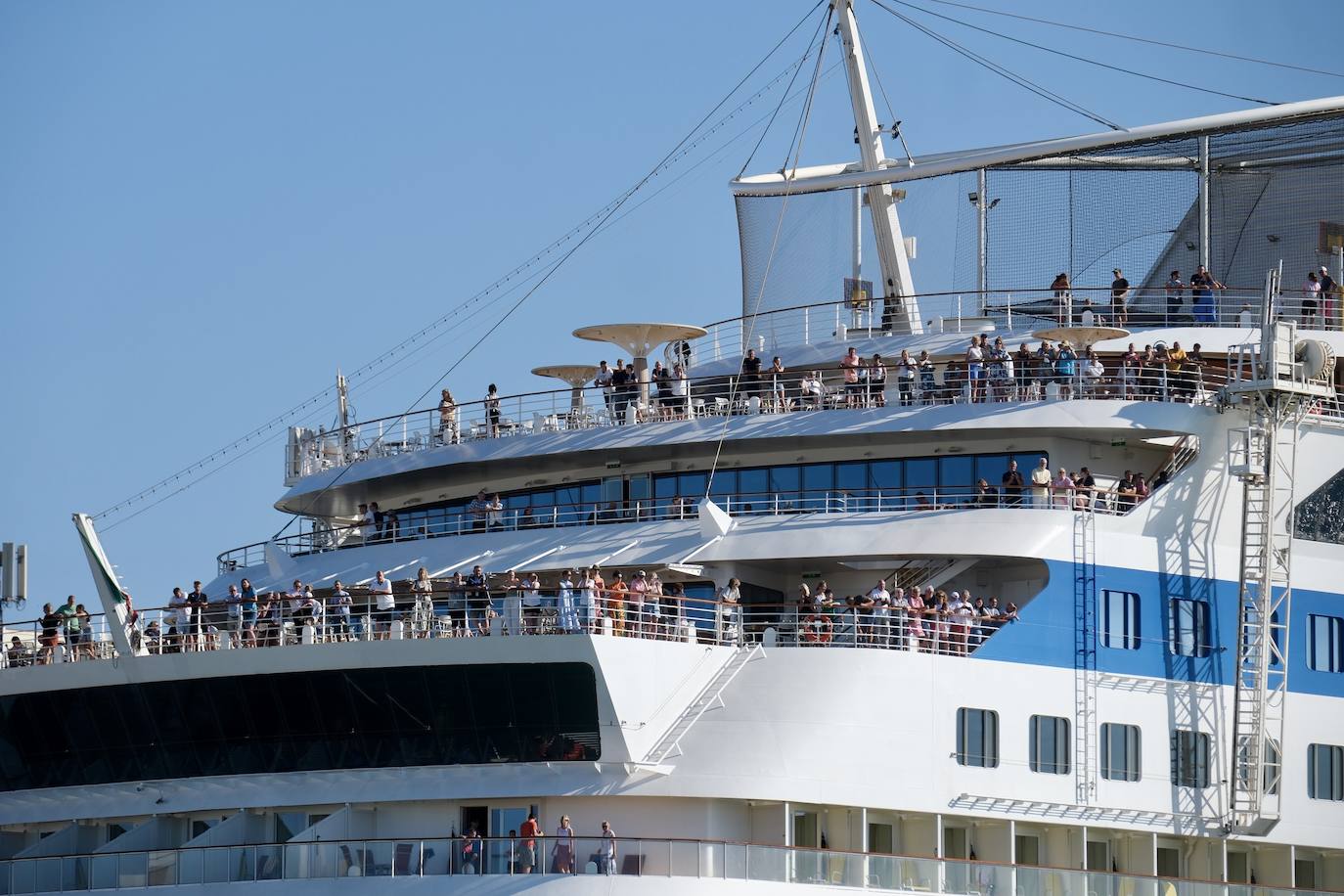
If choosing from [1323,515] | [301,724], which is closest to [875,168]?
[1323,515]

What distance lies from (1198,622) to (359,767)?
44.0 feet

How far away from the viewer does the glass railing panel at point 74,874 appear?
115 feet

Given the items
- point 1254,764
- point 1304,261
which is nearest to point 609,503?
point 1254,764

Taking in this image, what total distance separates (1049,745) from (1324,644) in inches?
230

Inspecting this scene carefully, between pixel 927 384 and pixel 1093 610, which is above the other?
pixel 927 384

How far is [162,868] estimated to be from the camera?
113 feet

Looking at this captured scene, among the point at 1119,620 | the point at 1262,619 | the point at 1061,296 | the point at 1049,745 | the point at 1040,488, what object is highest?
the point at 1061,296

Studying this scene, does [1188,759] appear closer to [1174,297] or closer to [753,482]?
[753,482]

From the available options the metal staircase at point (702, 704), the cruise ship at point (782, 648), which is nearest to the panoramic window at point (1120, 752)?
the cruise ship at point (782, 648)

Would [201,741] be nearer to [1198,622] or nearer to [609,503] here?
[609,503]

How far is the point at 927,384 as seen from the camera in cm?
3938

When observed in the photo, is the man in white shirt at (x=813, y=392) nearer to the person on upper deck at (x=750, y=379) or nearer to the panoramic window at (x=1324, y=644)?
the person on upper deck at (x=750, y=379)

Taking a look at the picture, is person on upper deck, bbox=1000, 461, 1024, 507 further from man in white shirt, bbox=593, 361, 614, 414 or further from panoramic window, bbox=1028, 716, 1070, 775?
man in white shirt, bbox=593, 361, 614, 414

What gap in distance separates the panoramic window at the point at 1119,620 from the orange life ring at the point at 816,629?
4.56m
